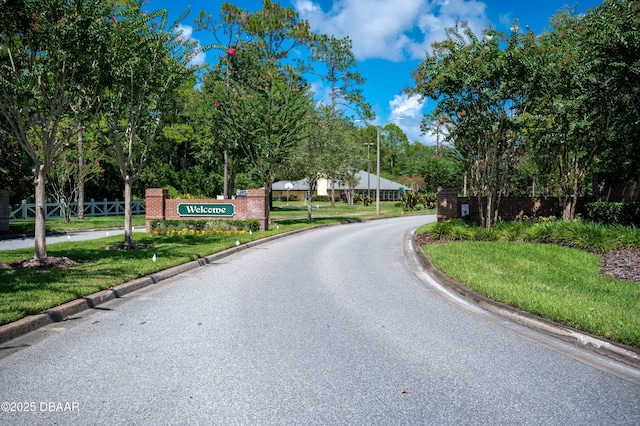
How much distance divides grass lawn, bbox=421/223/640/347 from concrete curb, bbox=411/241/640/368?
12 centimetres

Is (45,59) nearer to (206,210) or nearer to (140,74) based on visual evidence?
(140,74)

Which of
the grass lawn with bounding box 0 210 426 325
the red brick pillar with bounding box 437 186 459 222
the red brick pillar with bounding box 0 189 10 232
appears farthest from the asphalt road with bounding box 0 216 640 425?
the red brick pillar with bounding box 0 189 10 232

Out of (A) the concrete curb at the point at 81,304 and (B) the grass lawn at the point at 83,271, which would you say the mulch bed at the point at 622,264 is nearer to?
(A) the concrete curb at the point at 81,304

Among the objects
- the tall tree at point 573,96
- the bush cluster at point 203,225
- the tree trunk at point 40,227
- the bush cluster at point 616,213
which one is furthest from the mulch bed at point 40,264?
the bush cluster at point 616,213

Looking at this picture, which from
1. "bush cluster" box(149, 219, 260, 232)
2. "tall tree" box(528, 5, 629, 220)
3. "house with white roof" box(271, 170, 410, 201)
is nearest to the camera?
"tall tree" box(528, 5, 629, 220)

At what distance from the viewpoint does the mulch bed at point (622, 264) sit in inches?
380

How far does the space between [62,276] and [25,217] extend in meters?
23.3

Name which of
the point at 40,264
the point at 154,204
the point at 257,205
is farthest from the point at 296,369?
the point at 154,204

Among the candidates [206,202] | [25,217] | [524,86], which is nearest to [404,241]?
[524,86]

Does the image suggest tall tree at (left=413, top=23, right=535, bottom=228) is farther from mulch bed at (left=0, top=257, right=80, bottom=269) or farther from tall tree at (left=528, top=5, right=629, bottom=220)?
mulch bed at (left=0, top=257, right=80, bottom=269)

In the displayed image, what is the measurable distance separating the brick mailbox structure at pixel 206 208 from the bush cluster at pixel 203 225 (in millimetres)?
565

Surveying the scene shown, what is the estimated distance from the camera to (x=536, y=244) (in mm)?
13852

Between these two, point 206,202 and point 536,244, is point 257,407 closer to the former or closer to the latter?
point 536,244

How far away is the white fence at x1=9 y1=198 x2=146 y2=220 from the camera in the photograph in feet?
94.3
